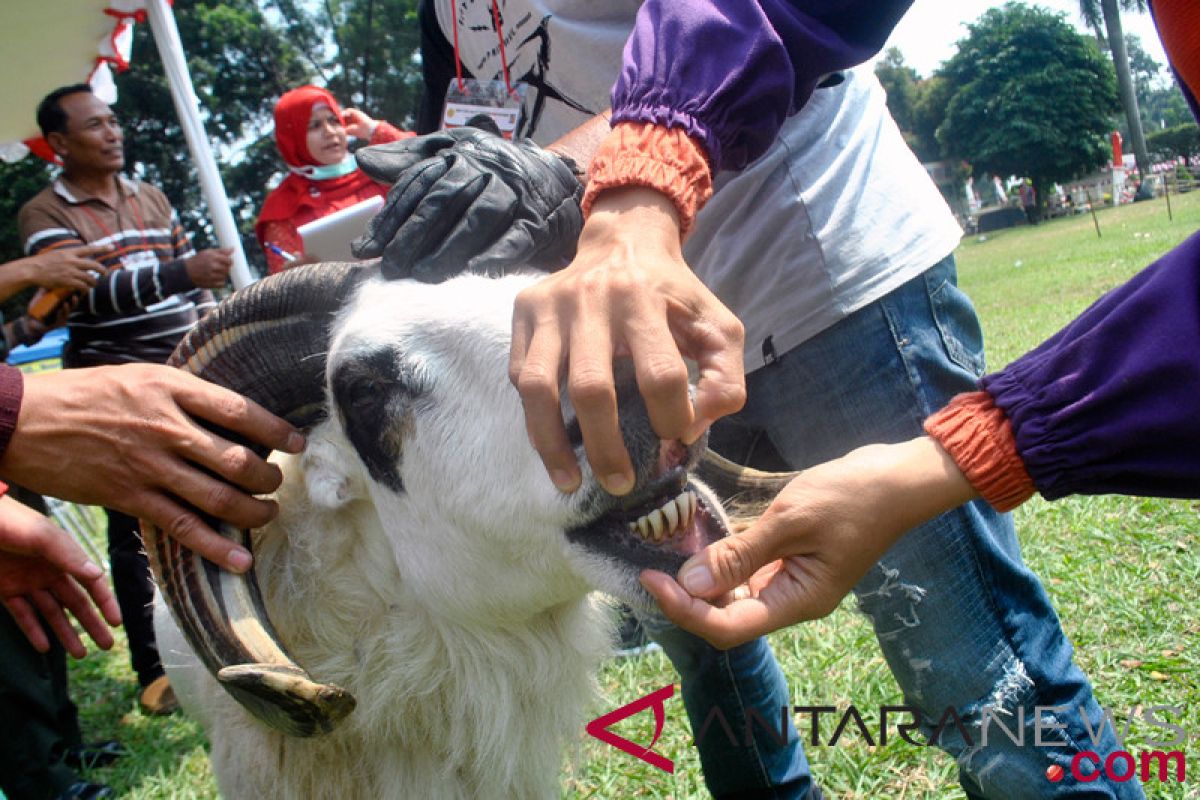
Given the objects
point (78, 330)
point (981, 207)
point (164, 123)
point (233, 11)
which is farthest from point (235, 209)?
point (981, 207)

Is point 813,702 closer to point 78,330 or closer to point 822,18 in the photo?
point 822,18

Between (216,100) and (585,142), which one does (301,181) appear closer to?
(585,142)

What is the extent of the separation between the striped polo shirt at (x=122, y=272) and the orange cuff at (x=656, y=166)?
397 cm

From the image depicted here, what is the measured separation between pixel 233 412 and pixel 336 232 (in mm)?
761

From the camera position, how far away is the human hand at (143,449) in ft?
5.83

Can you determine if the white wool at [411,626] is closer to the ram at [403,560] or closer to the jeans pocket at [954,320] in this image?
the ram at [403,560]

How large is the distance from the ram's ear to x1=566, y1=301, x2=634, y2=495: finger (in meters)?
1.02

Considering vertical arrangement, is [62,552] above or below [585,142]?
below

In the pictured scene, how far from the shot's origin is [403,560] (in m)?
2.09

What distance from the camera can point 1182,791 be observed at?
2.56 m

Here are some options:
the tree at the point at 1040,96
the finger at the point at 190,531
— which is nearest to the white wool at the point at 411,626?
the finger at the point at 190,531

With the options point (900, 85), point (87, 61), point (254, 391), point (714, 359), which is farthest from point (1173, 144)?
point (714, 359)

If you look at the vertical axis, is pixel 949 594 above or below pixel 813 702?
above

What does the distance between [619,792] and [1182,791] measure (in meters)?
1.79
